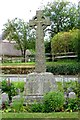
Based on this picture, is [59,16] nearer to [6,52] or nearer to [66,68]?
[6,52]

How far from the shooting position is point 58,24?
7.16 m

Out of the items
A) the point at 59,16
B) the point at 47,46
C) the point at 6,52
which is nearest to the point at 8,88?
the point at 6,52

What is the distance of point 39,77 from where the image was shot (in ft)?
7.72

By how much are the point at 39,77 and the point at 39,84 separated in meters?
0.06

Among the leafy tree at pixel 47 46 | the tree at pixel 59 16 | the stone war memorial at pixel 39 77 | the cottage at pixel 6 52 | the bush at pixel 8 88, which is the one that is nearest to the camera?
the cottage at pixel 6 52

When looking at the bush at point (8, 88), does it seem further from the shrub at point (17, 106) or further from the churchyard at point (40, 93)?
the shrub at point (17, 106)

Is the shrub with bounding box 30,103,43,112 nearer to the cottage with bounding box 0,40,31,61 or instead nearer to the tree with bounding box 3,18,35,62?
the cottage with bounding box 0,40,31,61

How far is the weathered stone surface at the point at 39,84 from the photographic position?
233 centimetres

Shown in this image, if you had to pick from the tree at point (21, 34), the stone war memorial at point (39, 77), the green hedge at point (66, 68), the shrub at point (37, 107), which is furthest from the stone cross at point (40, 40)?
the tree at point (21, 34)

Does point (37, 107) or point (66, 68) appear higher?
point (66, 68)

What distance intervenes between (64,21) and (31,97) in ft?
16.6

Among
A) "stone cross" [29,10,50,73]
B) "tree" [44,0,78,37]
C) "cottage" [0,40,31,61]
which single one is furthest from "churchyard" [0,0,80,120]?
"tree" [44,0,78,37]

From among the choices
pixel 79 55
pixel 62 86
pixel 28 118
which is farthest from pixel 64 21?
pixel 79 55

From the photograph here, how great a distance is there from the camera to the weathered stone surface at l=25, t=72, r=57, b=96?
233 cm
